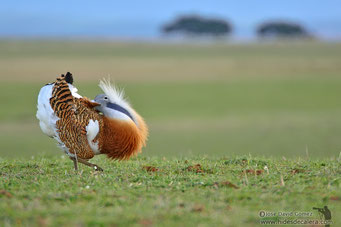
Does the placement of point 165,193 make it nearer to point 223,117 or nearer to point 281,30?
point 223,117

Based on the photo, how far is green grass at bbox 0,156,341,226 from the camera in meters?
4.71

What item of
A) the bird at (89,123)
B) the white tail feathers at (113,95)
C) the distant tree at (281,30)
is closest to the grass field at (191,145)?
the bird at (89,123)

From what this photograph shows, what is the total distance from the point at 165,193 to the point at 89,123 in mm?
1925

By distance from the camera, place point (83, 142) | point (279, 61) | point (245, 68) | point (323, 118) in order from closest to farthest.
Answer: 1. point (83, 142)
2. point (323, 118)
3. point (245, 68)
4. point (279, 61)

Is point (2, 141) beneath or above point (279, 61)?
beneath

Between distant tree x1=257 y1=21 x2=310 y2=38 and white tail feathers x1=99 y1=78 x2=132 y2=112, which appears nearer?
white tail feathers x1=99 y1=78 x2=132 y2=112

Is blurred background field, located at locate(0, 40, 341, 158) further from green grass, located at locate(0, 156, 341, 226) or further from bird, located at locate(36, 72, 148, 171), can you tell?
bird, located at locate(36, 72, 148, 171)

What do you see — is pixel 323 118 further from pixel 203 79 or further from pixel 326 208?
pixel 326 208

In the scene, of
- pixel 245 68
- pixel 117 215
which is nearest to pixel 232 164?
pixel 117 215

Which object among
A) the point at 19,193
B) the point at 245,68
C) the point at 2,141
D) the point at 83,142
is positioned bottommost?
the point at 19,193

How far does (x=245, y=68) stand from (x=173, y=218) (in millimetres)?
37490

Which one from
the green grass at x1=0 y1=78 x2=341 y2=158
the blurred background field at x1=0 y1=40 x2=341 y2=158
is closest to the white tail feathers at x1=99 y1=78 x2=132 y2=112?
the blurred background field at x1=0 y1=40 x2=341 y2=158

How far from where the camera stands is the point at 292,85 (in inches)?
1249

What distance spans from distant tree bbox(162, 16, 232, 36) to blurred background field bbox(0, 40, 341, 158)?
58.5m
